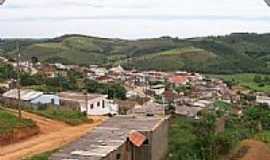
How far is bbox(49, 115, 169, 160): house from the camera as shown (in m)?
12.9

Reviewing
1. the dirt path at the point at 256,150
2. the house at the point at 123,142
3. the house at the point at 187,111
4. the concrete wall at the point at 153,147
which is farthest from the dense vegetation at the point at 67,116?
the dirt path at the point at 256,150

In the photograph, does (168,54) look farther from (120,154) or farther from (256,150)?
(120,154)

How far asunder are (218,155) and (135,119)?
3314 millimetres

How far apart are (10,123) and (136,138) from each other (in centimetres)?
491

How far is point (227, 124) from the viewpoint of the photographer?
24.3 meters

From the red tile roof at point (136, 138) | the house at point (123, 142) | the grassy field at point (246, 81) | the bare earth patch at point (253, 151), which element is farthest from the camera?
the grassy field at point (246, 81)

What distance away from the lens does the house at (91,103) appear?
88.2 feet

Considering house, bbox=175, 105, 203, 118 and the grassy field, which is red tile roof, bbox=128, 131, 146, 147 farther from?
the grassy field

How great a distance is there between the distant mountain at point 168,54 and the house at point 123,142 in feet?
164

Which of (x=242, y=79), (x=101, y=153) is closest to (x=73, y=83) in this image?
(x=101, y=153)

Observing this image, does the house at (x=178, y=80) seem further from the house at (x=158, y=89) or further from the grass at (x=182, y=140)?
the grass at (x=182, y=140)

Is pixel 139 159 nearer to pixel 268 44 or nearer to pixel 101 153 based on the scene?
pixel 101 153

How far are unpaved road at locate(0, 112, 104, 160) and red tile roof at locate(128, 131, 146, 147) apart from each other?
2.40m

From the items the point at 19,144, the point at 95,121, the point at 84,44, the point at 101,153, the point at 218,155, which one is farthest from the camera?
the point at 84,44
